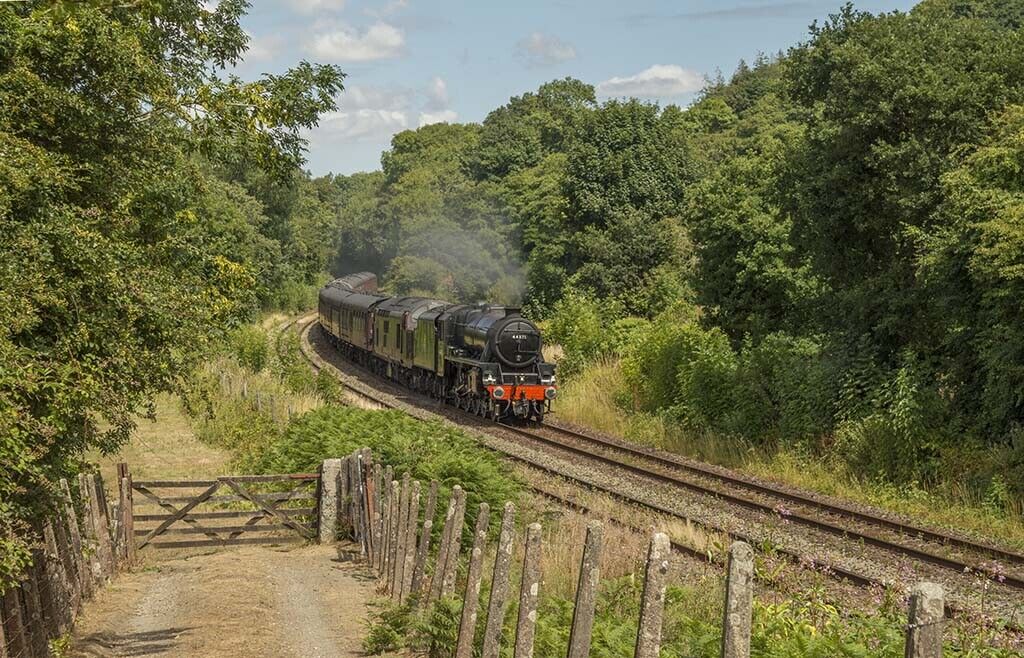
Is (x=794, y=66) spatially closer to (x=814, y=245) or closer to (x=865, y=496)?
(x=814, y=245)

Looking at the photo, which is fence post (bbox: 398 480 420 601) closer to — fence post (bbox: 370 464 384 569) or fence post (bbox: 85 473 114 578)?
fence post (bbox: 370 464 384 569)

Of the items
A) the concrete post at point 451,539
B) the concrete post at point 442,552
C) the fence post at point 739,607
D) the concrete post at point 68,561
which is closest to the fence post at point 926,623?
the fence post at point 739,607

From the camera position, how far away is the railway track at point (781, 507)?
14703 millimetres

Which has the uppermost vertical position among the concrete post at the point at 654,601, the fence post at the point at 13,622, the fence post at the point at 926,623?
the fence post at the point at 926,623

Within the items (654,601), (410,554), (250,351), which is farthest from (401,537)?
(250,351)

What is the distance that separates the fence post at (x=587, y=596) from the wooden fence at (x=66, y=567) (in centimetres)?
493

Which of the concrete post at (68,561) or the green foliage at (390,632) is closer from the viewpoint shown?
the green foliage at (390,632)

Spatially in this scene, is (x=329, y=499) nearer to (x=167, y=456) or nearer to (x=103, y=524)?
(x=103, y=524)

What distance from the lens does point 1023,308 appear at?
17.3 m

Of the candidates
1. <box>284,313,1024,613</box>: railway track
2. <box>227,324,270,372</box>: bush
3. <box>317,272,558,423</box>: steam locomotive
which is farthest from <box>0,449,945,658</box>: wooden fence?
<box>227,324,270,372</box>: bush

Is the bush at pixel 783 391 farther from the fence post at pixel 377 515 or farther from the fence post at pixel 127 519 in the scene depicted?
the fence post at pixel 127 519

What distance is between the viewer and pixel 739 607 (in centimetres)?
530

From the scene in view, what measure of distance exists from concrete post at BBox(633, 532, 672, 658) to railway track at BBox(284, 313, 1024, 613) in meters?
5.99

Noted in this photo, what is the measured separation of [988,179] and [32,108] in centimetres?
1567
